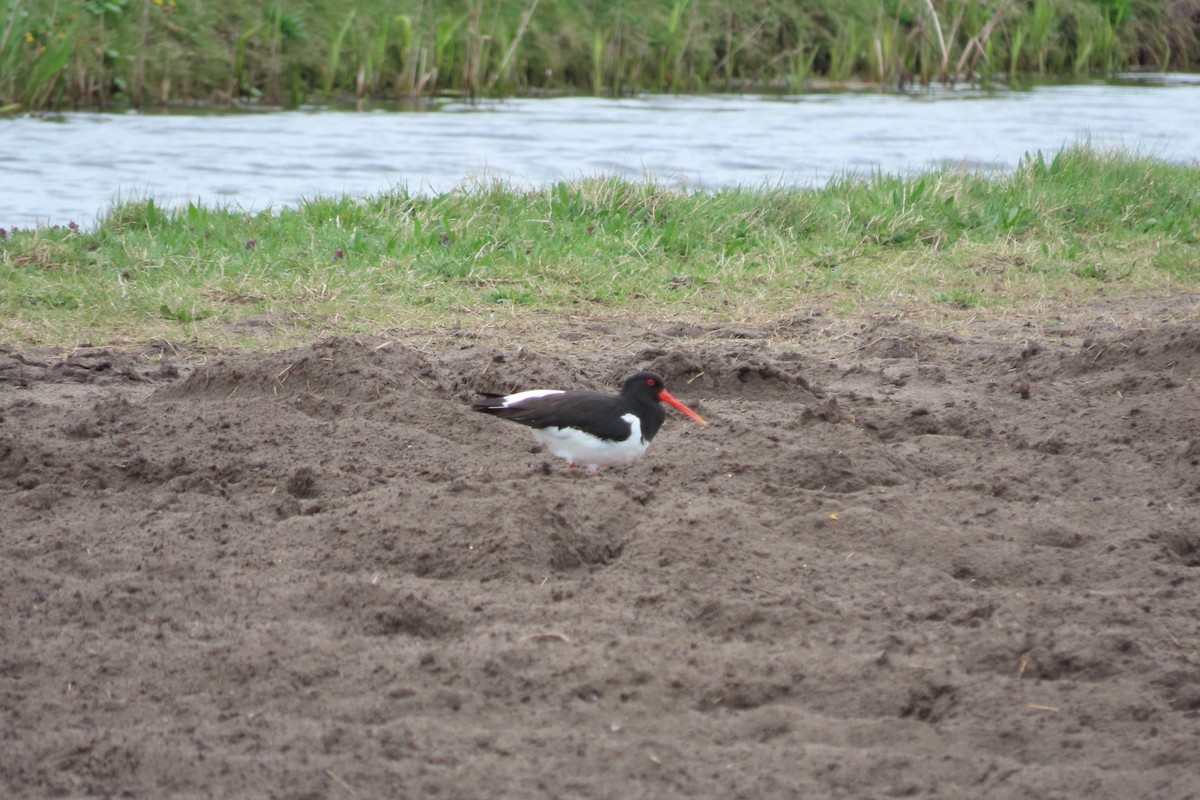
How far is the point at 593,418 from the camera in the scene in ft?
15.0

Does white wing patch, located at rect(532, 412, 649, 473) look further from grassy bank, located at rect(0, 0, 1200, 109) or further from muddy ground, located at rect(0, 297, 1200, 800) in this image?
grassy bank, located at rect(0, 0, 1200, 109)

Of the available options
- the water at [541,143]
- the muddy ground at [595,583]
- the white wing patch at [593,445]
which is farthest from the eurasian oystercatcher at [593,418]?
the water at [541,143]

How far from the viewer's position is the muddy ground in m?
2.93

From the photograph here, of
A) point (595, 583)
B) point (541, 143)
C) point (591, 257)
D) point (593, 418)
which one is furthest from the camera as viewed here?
point (541, 143)

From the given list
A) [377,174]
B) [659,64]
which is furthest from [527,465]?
[659,64]

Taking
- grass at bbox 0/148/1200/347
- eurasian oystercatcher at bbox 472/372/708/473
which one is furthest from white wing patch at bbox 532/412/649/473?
grass at bbox 0/148/1200/347

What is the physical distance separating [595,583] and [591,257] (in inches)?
178

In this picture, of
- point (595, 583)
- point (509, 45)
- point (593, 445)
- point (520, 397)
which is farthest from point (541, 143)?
point (595, 583)

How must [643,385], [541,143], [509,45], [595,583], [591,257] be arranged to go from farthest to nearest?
[509,45] < [541,143] < [591,257] < [643,385] < [595,583]

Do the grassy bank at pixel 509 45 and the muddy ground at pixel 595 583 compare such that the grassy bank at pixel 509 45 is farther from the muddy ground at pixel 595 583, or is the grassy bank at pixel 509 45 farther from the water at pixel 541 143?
the muddy ground at pixel 595 583

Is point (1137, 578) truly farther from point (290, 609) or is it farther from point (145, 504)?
point (145, 504)

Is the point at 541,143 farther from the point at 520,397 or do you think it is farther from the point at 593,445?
the point at 593,445

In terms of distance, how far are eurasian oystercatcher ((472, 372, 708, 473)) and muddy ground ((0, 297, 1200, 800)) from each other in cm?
11

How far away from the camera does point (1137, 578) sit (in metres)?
3.91
